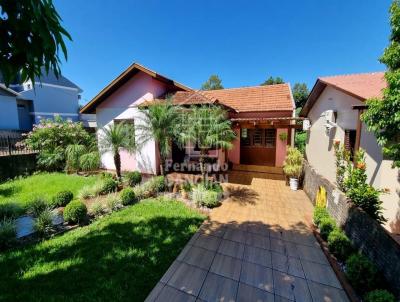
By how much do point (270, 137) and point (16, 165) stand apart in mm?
17226

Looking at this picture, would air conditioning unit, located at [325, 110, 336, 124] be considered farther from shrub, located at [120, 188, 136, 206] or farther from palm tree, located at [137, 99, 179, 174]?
shrub, located at [120, 188, 136, 206]

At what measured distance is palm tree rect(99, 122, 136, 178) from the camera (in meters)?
10.2

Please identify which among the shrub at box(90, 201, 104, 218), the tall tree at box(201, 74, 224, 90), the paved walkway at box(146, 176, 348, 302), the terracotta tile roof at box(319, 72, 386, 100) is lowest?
the paved walkway at box(146, 176, 348, 302)

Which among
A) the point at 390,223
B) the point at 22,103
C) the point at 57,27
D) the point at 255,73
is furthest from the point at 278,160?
the point at 22,103

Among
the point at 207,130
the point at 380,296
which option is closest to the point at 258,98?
the point at 207,130

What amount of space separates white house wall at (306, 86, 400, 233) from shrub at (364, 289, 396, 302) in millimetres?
3836

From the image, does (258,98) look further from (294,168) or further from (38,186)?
(38,186)

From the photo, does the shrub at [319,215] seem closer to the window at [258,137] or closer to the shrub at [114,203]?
Answer: the shrub at [114,203]

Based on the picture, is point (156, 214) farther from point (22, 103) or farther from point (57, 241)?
point (22, 103)

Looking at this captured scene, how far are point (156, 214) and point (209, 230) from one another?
2.13 metres

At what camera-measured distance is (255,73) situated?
85.9ft

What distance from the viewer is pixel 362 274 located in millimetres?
3654

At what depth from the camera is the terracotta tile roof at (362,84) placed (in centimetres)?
632

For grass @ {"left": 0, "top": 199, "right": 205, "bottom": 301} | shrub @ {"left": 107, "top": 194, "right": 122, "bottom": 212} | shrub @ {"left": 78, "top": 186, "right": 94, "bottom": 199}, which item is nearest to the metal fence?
shrub @ {"left": 78, "top": 186, "right": 94, "bottom": 199}
